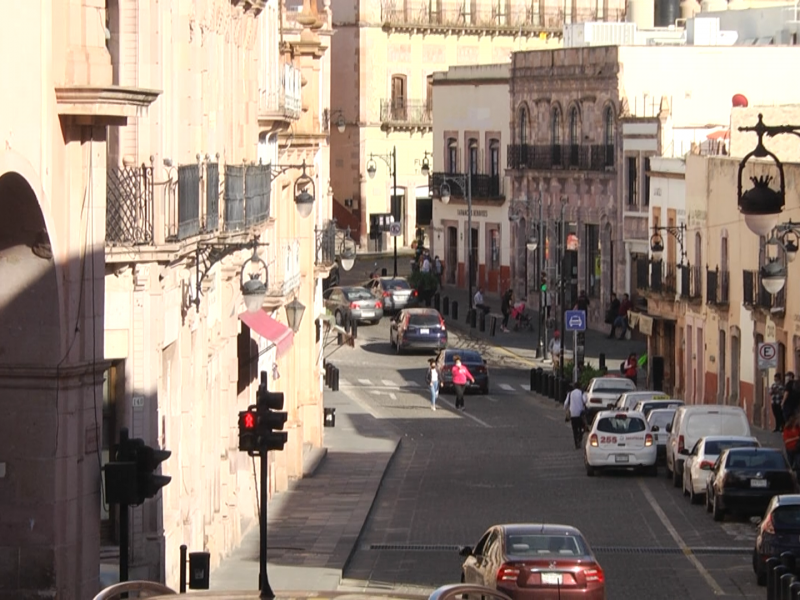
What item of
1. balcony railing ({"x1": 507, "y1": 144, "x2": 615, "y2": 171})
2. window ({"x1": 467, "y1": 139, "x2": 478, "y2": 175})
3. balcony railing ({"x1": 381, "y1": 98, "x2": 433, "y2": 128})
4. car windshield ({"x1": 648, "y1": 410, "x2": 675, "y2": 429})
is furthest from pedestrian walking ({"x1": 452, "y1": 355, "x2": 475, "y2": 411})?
balcony railing ({"x1": 381, "y1": 98, "x2": 433, "y2": 128})

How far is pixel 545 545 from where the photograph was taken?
23.0m

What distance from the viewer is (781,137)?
5678 centimetres

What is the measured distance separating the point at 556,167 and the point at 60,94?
204 feet

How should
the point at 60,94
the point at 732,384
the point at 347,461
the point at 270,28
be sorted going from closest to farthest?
the point at 60,94 < the point at 270,28 < the point at 347,461 < the point at 732,384

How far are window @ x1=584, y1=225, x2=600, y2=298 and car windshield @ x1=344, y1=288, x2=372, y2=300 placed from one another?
8.10 meters

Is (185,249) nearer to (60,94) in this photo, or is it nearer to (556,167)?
(60,94)

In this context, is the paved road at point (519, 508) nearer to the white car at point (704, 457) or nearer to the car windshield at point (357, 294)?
the white car at point (704, 457)

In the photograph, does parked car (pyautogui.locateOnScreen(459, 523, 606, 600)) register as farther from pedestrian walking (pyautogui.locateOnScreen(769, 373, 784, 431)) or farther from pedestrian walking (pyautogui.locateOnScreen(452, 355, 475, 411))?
pedestrian walking (pyautogui.locateOnScreen(452, 355, 475, 411))

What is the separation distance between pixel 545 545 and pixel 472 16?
84.4 meters

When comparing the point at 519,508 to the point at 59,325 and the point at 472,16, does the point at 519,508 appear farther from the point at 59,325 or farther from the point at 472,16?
the point at 472,16

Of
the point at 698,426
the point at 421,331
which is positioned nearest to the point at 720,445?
the point at 698,426

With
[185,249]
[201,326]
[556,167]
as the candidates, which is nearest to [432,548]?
[201,326]

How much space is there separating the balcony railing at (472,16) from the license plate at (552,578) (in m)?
82.8

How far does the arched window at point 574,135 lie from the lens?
253 ft
